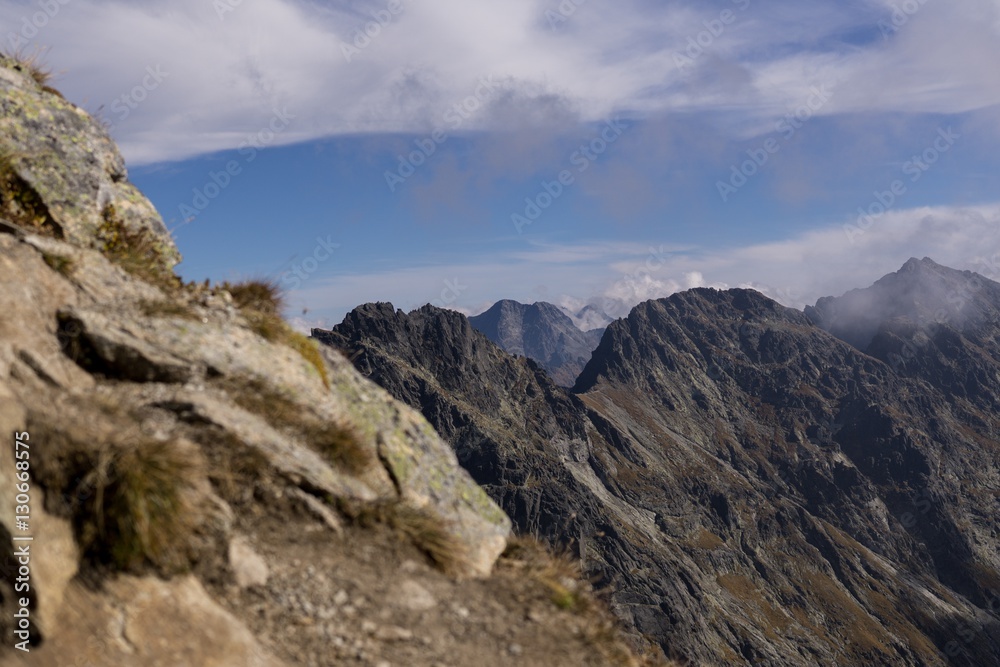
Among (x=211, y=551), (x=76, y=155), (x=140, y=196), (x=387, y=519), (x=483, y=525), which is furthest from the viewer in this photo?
(x=140, y=196)

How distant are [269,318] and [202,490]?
18.4 ft

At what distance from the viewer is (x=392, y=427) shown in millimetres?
13820

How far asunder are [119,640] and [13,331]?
5.52m

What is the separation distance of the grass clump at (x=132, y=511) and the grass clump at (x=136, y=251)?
626 centimetres

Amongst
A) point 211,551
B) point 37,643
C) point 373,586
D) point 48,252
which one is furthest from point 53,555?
point 48,252

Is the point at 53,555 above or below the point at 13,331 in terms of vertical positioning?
below

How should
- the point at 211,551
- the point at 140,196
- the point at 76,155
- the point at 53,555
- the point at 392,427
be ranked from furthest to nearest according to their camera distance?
1. the point at 140,196
2. the point at 76,155
3. the point at 392,427
4. the point at 211,551
5. the point at 53,555

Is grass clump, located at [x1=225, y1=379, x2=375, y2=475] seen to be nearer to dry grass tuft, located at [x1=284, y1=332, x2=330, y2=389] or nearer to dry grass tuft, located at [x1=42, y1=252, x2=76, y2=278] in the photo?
dry grass tuft, located at [x1=284, y1=332, x2=330, y2=389]

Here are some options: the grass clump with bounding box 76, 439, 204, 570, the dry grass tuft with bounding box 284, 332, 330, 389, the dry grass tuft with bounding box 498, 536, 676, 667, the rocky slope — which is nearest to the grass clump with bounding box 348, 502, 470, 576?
the rocky slope

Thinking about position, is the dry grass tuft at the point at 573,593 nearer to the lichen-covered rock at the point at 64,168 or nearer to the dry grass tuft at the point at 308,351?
the dry grass tuft at the point at 308,351

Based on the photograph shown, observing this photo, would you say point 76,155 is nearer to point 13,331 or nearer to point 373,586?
point 13,331

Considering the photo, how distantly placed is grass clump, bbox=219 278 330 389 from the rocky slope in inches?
2.3

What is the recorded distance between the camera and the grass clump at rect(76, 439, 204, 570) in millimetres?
7949

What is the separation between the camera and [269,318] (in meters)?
14.0
